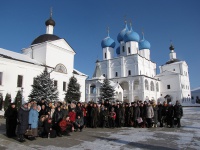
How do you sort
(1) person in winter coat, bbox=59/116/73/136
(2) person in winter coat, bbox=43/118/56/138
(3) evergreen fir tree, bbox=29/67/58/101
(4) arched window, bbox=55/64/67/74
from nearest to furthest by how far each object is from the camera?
(2) person in winter coat, bbox=43/118/56/138 → (1) person in winter coat, bbox=59/116/73/136 → (3) evergreen fir tree, bbox=29/67/58/101 → (4) arched window, bbox=55/64/67/74

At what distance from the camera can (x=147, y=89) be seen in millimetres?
42781

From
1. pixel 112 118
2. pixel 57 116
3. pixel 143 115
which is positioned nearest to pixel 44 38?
pixel 112 118

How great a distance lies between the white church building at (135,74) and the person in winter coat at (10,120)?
31.5 m

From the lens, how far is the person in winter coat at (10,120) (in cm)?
767

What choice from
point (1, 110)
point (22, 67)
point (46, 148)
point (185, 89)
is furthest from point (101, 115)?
point (185, 89)

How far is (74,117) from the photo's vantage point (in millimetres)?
→ 9344

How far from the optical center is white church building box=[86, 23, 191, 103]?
41.7 metres

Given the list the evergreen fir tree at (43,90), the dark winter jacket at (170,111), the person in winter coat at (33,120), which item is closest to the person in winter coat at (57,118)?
the person in winter coat at (33,120)

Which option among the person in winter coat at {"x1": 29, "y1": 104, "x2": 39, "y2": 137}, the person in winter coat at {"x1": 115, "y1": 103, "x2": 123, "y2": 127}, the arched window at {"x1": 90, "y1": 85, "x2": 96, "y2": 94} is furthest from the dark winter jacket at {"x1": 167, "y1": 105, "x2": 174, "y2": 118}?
the arched window at {"x1": 90, "y1": 85, "x2": 96, "y2": 94}

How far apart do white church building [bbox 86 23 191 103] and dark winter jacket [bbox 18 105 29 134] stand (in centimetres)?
3181

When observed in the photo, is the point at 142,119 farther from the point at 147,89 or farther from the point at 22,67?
the point at 147,89

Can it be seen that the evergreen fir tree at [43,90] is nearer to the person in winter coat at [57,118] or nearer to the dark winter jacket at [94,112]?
the dark winter jacket at [94,112]

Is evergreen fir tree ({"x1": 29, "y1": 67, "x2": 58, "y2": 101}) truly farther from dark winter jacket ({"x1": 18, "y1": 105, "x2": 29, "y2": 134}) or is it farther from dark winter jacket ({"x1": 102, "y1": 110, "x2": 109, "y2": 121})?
dark winter jacket ({"x1": 18, "y1": 105, "x2": 29, "y2": 134})

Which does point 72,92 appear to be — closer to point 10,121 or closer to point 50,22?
point 50,22
